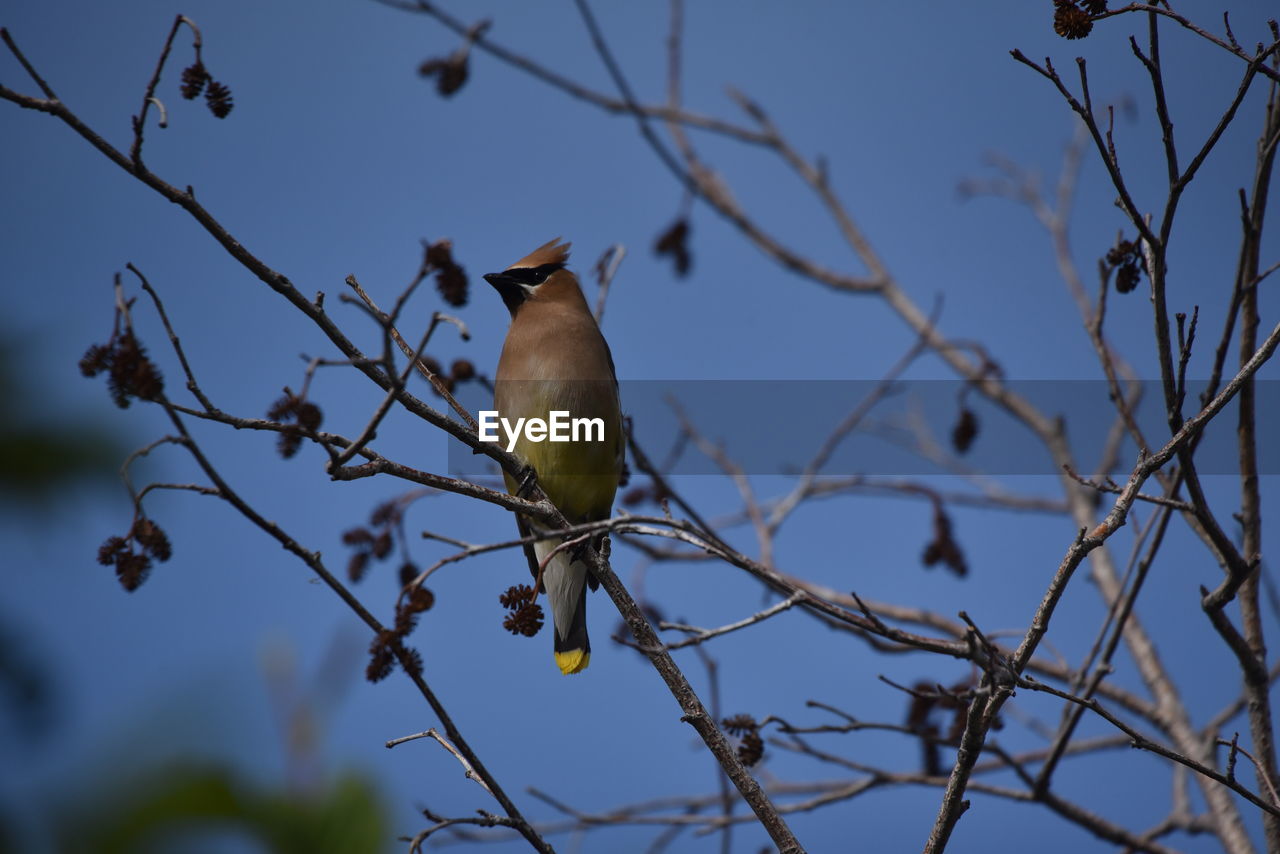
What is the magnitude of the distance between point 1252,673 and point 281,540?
6.16ft

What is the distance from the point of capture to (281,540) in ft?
6.48

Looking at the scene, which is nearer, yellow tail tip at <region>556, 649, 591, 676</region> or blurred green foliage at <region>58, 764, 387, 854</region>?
blurred green foliage at <region>58, 764, 387, 854</region>

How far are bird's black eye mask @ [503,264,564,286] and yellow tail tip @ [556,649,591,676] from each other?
1.21 m

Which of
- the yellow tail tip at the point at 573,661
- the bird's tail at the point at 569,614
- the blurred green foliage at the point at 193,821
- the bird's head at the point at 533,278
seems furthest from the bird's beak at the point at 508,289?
the blurred green foliage at the point at 193,821

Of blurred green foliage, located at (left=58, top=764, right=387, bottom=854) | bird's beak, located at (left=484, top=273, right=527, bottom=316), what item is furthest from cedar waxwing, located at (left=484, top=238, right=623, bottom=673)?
blurred green foliage, located at (left=58, top=764, right=387, bottom=854)

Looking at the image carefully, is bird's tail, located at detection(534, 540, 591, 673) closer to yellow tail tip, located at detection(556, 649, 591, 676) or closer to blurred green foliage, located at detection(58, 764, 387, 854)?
yellow tail tip, located at detection(556, 649, 591, 676)

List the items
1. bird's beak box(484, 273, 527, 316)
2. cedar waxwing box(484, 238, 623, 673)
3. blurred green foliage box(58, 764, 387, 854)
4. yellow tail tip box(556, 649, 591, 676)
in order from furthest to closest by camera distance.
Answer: bird's beak box(484, 273, 527, 316) → yellow tail tip box(556, 649, 591, 676) → cedar waxwing box(484, 238, 623, 673) → blurred green foliage box(58, 764, 387, 854)

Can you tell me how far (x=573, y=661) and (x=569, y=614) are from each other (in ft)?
0.45

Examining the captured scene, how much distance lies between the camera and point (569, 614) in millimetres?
3615

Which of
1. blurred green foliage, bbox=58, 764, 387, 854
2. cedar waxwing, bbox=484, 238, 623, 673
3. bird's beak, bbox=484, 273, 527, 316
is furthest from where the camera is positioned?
bird's beak, bbox=484, 273, 527, 316

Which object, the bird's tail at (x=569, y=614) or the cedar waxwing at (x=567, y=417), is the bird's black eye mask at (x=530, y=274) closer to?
the cedar waxwing at (x=567, y=417)

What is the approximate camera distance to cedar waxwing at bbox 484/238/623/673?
343 cm

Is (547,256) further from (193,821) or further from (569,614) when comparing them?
(193,821)

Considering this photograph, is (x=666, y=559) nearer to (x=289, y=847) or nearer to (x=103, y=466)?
(x=103, y=466)
